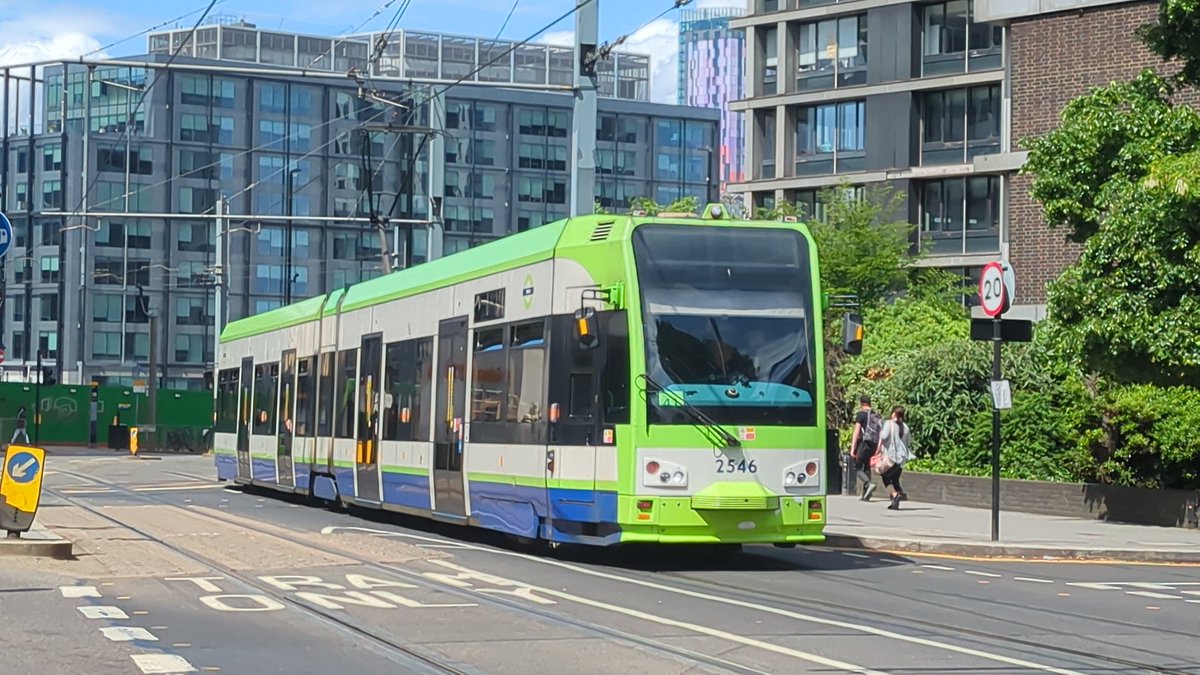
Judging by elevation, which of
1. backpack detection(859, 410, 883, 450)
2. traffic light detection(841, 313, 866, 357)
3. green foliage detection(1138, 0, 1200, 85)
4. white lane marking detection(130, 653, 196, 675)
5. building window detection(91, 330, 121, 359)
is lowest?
white lane marking detection(130, 653, 196, 675)

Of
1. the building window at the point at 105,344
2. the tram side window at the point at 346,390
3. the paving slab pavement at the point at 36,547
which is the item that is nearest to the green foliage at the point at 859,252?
the tram side window at the point at 346,390

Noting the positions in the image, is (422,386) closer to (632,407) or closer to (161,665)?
(632,407)

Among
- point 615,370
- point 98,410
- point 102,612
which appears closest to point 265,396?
point 615,370

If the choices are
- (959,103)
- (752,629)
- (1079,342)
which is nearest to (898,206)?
(959,103)

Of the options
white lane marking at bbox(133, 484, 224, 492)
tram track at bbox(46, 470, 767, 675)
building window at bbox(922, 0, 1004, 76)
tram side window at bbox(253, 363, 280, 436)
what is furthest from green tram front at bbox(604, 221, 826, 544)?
building window at bbox(922, 0, 1004, 76)

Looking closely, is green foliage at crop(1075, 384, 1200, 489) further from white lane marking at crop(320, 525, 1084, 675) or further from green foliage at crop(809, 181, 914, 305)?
green foliage at crop(809, 181, 914, 305)

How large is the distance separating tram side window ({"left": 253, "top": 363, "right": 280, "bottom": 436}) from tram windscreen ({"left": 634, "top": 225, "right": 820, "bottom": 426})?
15.8 m

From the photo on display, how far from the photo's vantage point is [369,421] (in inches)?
1017

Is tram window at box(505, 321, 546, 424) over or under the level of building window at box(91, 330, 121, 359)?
under

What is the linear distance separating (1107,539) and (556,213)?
9365cm

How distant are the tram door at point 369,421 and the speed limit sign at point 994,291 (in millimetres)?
8323

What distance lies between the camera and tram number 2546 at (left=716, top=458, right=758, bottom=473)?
1770 centimetres

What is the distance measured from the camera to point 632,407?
17562 millimetres

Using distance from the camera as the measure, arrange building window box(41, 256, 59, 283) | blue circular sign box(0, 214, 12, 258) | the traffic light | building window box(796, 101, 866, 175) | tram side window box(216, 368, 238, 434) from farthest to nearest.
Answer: building window box(41, 256, 59, 283)
building window box(796, 101, 866, 175)
tram side window box(216, 368, 238, 434)
blue circular sign box(0, 214, 12, 258)
the traffic light
